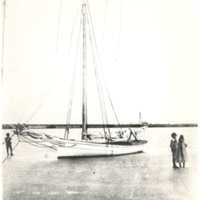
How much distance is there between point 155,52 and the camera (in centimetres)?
353

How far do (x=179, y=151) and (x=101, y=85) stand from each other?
3.73 feet

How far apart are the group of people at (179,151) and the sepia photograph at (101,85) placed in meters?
0.01

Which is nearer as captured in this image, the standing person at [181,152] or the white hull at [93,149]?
the standing person at [181,152]

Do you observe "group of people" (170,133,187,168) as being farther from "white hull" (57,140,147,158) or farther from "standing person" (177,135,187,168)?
"white hull" (57,140,147,158)

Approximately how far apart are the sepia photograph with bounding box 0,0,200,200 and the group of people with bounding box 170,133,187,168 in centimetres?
1

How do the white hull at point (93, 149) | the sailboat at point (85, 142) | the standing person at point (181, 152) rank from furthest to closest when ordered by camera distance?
the white hull at point (93, 149) → the sailboat at point (85, 142) → the standing person at point (181, 152)

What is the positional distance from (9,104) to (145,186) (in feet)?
5.73

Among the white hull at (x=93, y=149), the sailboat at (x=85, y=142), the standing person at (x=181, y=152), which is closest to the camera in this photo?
the standing person at (x=181, y=152)

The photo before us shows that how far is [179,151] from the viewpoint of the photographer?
3422 millimetres

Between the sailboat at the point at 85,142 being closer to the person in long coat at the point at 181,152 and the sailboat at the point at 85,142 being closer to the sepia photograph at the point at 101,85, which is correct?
A: the sepia photograph at the point at 101,85

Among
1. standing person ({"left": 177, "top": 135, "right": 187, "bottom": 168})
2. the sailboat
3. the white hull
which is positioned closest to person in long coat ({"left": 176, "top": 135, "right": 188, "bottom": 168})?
standing person ({"left": 177, "top": 135, "right": 187, "bottom": 168})

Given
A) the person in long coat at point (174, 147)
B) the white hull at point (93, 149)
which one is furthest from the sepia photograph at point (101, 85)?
the white hull at point (93, 149)

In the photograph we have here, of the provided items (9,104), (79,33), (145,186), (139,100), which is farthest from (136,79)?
(9,104)

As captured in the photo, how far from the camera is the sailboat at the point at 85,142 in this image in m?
3.56
